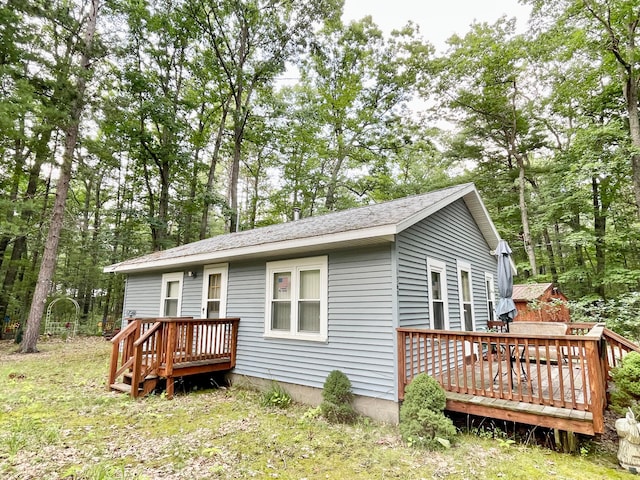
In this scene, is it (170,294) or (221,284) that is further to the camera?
(170,294)

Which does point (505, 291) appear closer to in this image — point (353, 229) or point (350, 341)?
point (350, 341)

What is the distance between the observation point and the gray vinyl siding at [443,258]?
535 cm

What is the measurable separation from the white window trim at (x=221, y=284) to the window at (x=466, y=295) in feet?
17.6

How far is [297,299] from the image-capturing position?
6.14 metres

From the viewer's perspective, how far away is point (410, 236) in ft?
18.6

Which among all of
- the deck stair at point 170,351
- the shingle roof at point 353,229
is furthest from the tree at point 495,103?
the deck stair at point 170,351

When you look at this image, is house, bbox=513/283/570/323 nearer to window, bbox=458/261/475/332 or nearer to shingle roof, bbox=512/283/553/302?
shingle roof, bbox=512/283/553/302

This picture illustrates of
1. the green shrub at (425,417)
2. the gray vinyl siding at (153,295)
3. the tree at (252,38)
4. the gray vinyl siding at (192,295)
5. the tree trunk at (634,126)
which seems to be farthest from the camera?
the tree at (252,38)

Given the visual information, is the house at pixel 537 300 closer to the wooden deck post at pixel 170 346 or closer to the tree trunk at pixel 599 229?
the tree trunk at pixel 599 229

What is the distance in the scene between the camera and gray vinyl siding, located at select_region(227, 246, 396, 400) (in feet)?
16.3

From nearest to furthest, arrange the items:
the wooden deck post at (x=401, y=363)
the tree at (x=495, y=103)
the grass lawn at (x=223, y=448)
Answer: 1. the grass lawn at (x=223, y=448)
2. the wooden deck post at (x=401, y=363)
3. the tree at (x=495, y=103)

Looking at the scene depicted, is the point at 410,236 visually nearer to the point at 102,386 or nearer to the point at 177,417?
the point at 177,417

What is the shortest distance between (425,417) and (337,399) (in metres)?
1.37

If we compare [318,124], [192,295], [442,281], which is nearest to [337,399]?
[442,281]
